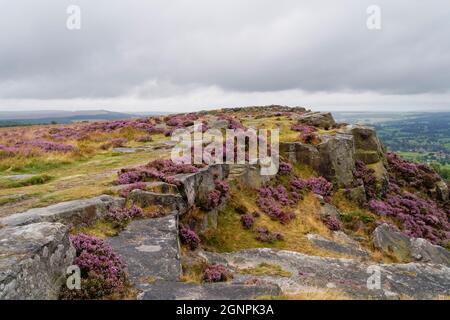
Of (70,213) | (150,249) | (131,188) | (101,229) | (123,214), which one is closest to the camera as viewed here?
(150,249)

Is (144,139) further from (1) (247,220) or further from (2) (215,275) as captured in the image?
(2) (215,275)

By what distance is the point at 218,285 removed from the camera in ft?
33.0

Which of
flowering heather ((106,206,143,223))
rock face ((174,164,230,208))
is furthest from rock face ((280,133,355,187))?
flowering heather ((106,206,143,223))

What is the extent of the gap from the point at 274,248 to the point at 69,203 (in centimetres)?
960

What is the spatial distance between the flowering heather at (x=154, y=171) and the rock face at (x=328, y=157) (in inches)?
583

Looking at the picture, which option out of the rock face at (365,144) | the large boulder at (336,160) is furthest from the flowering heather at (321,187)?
the rock face at (365,144)

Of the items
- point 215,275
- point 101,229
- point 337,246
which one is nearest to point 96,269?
point 101,229

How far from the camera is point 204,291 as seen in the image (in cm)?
949

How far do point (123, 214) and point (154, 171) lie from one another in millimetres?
4716

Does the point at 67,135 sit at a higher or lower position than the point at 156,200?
higher

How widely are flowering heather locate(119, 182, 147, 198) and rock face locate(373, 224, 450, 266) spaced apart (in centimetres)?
1421
